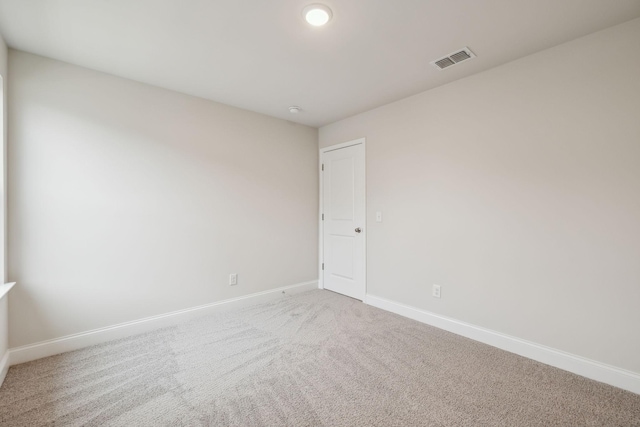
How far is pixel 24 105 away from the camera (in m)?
2.17

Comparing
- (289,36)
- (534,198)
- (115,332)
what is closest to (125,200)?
(115,332)

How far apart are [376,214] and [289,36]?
7.20 feet

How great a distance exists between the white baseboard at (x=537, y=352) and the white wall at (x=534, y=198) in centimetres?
5

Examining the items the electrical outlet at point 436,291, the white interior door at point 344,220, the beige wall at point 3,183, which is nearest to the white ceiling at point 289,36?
the beige wall at point 3,183

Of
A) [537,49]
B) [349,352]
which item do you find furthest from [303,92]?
[349,352]

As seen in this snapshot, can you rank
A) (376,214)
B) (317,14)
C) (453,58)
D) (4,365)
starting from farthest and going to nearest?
1. (376,214)
2. (453,58)
3. (4,365)
4. (317,14)

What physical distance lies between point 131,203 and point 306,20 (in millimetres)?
2314

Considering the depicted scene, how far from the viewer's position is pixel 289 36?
199 cm

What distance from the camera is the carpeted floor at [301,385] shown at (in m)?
1.57

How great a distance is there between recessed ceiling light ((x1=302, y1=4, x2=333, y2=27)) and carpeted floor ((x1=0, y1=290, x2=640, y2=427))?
2.54m

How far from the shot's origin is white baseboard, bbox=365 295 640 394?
6.03 ft

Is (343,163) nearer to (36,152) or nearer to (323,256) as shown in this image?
(323,256)

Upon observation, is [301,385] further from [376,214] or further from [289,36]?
[289,36]

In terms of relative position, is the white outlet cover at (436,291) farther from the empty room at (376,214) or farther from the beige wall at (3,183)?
the beige wall at (3,183)
